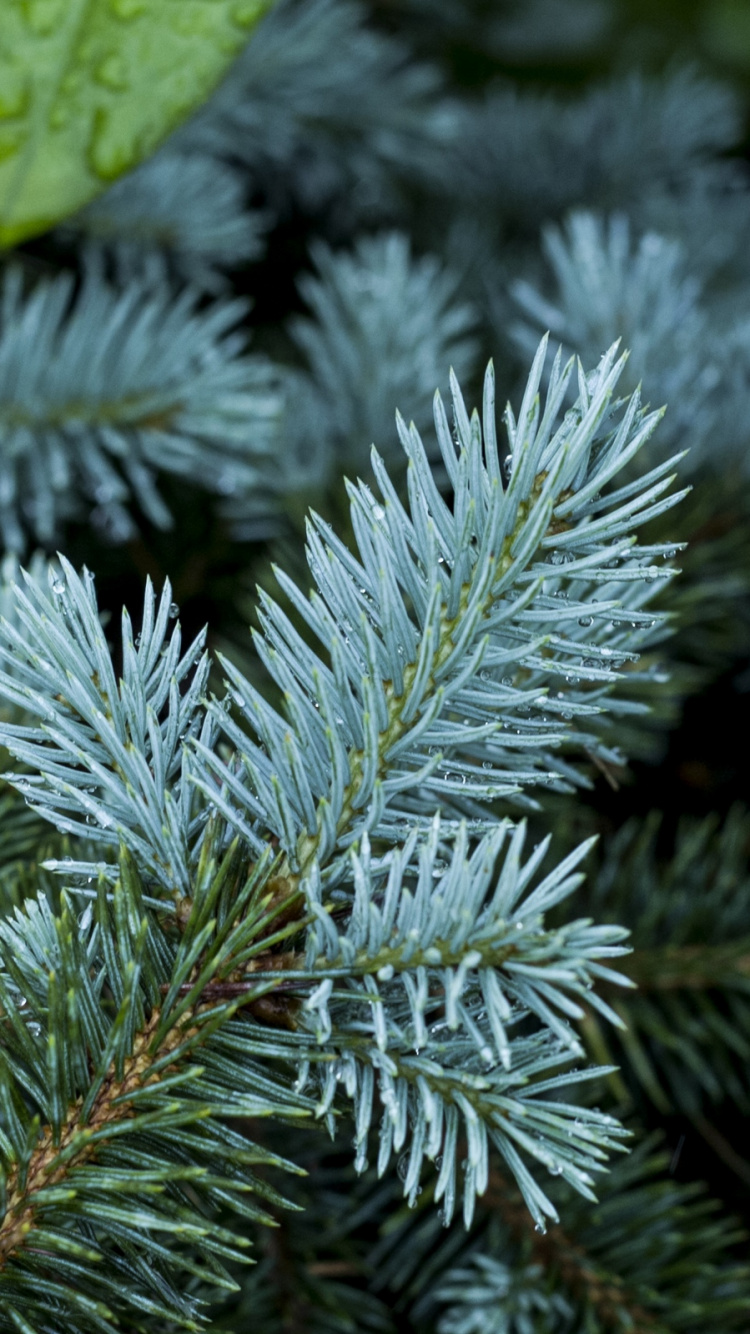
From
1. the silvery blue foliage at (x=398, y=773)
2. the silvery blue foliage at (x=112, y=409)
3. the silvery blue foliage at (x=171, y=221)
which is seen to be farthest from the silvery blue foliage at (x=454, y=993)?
the silvery blue foliage at (x=171, y=221)

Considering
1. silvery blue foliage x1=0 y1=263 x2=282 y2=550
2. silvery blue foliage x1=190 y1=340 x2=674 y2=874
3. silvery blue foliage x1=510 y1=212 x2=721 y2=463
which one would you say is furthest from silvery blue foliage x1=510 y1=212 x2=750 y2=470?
silvery blue foliage x1=190 y1=340 x2=674 y2=874

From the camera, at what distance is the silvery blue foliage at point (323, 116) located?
539 mm

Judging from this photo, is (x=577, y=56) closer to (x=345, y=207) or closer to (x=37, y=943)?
(x=345, y=207)

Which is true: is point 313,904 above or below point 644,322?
below

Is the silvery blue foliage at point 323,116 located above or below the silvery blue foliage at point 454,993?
above

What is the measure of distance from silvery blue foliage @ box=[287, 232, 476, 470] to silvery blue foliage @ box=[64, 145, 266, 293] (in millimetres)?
50

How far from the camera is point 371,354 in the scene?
46cm

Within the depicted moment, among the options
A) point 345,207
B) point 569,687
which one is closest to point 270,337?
point 345,207

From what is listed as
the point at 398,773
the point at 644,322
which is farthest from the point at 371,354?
the point at 398,773

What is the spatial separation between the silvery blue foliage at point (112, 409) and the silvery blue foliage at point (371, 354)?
44 mm

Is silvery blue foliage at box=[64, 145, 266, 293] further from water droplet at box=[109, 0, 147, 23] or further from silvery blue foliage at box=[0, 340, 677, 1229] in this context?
silvery blue foliage at box=[0, 340, 677, 1229]

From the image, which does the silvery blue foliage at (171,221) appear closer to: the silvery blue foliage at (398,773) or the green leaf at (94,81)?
the green leaf at (94,81)

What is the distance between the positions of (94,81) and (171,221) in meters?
0.15

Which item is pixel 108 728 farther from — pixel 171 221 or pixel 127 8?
pixel 171 221
